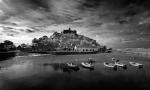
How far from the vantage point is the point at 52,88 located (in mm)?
41656

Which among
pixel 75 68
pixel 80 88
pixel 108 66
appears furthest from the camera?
pixel 108 66

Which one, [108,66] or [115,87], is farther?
[108,66]

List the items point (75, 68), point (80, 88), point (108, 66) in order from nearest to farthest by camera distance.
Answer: point (80, 88)
point (75, 68)
point (108, 66)

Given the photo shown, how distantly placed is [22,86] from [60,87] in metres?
14.4

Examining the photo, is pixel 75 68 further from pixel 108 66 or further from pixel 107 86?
pixel 107 86

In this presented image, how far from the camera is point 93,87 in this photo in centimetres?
4247

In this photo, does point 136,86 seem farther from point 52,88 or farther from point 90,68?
point 90,68

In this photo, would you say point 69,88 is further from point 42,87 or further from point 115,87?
point 115,87

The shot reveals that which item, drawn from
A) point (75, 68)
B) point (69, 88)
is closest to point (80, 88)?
point (69, 88)

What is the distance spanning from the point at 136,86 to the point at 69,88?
25.3m

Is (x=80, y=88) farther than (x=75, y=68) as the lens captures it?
No

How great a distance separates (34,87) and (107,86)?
27.1 m

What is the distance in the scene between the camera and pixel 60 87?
140 feet

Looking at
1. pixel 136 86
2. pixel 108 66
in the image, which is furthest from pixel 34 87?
pixel 108 66
